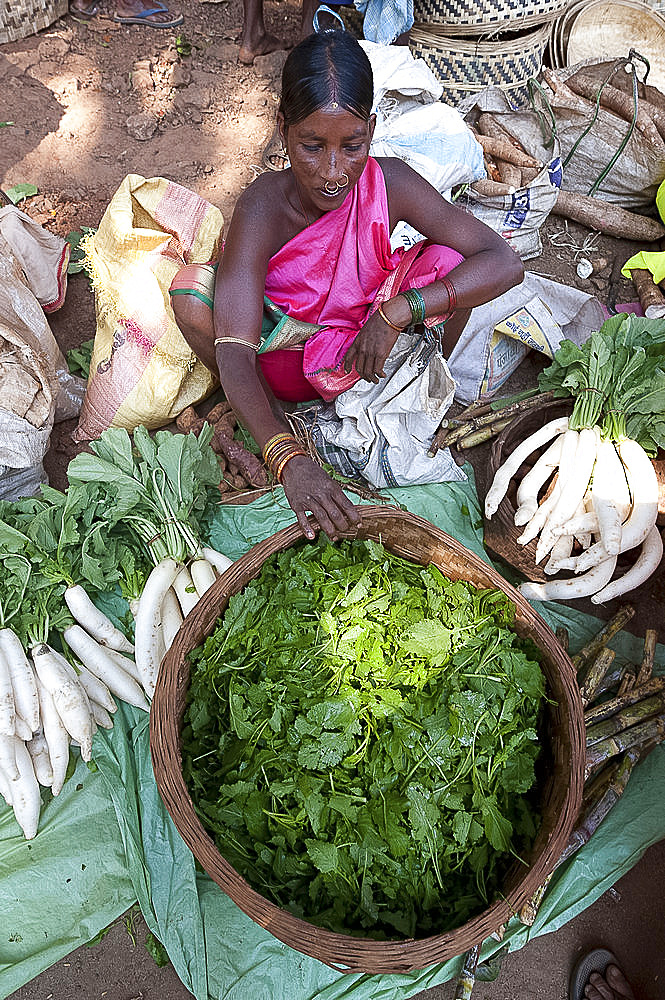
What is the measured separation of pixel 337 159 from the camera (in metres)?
1.84

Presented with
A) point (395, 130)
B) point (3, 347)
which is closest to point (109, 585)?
point (3, 347)

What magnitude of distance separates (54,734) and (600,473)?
1.87m

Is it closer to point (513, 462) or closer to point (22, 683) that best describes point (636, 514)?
point (513, 462)

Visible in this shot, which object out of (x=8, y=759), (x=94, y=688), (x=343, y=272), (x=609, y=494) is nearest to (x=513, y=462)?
(x=609, y=494)

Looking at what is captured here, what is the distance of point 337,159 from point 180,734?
4.94 feet

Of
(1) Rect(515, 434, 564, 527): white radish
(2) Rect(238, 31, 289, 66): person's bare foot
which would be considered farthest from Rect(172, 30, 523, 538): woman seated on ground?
(2) Rect(238, 31, 289, 66): person's bare foot

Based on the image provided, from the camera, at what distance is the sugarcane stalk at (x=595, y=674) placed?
88.7 inches

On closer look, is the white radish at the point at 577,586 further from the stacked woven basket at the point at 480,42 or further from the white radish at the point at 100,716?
the stacked woven basket at the point at 480,42

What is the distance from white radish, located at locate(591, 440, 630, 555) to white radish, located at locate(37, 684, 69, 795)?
174 centimetres

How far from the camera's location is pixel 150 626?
2.21 m

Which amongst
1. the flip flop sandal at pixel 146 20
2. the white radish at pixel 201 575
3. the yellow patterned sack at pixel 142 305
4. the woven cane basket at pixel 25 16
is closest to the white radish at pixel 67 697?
the white radish at pixel 201 575

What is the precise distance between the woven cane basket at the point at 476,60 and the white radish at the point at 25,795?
3.58 meters

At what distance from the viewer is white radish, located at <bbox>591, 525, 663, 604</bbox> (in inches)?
92.0

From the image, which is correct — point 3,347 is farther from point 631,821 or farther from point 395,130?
point 631,821
